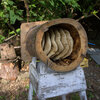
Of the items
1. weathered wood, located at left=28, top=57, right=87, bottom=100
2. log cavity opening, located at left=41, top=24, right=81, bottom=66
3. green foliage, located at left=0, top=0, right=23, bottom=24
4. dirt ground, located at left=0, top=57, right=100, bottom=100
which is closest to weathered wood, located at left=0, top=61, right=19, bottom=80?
dirt ground, located at left=0, top=57, right=100, bottom=100

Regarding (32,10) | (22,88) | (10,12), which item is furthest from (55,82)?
(32,10)

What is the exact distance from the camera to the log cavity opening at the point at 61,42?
900mm

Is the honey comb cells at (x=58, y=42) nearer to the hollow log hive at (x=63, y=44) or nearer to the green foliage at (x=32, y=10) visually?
the hollow log hive at (x=63, y=44)

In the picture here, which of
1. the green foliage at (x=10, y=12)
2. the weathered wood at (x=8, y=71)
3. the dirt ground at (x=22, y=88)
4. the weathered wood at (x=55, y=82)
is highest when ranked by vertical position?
the green foliage at (x=10, y=12)

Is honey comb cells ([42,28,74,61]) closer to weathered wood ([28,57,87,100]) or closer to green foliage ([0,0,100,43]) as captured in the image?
weathered wood ([28,57,87,100])

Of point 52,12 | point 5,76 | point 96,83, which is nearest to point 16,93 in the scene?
point 5,76

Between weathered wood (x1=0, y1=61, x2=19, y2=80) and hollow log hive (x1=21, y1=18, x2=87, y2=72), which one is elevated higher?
hollow log hive (x1=21, y1=18, x2=87, y2=72)

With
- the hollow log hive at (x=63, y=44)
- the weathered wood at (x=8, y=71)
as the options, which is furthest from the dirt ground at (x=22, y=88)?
the hollow log hive at (x=63, y=44)

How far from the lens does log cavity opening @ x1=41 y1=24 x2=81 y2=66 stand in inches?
35.4

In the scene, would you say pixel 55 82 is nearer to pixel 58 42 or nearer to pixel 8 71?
pixel 58 42

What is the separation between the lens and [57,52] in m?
0.94

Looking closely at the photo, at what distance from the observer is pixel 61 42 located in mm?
958

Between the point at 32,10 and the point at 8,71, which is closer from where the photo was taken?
the point at 8,71

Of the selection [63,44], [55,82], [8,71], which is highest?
[63,44]
